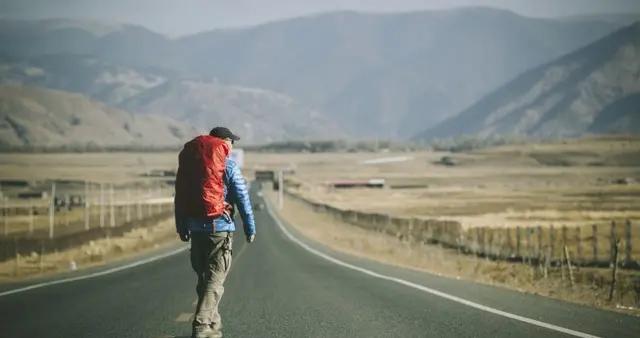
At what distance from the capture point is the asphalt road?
1121 cm

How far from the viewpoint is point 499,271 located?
2619cm

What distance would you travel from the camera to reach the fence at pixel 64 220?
35.9 m

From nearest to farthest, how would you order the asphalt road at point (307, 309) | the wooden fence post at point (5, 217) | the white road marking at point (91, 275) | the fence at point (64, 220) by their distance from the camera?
the asphalt road at point (307, 309) → the white road marking at point (91, 275) → the fence at point (64, 220) → the wooden fence post at point (5, 217)

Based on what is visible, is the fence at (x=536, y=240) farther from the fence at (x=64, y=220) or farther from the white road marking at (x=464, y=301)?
the fence at (x=64, y=220)

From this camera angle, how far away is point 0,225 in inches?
2208

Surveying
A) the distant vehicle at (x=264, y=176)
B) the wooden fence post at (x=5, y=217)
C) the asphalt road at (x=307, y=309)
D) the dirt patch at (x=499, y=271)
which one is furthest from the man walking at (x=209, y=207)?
the distant vehicle at (x=264, y=176)

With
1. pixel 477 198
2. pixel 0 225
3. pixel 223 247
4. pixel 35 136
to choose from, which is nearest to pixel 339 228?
pixel 0 225

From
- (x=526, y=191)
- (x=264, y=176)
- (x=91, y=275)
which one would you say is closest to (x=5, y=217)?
(x=91, y=275)

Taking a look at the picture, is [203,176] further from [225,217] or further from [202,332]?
[202,332]

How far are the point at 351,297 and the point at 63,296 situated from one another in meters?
4.94

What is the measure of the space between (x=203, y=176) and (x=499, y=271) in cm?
1817

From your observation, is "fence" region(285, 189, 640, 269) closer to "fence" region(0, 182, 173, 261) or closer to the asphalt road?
the asphalt road

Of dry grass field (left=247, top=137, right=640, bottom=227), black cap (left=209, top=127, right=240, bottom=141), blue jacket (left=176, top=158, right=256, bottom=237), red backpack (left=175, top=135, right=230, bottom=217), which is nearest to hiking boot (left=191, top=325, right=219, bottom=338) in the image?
blue jacket (left=176, top=158, right=256, bottom=237)

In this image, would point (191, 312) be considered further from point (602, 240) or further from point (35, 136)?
point (35, 136)
